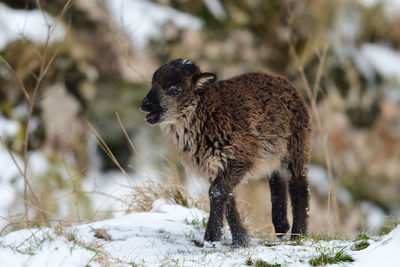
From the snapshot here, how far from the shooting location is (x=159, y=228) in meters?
5.11

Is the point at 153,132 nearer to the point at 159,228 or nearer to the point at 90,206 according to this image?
the point at 90,206

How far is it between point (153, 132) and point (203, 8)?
3.58 metres

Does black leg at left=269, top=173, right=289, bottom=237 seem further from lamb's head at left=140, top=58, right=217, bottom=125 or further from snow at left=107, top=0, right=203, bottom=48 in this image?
snow at left=107, top=0, right=203, bottom=48

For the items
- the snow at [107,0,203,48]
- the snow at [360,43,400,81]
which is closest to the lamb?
the snow at [107,0,203,48]

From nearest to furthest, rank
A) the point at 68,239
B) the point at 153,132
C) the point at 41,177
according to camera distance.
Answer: the point at 68,239 < the point at 41,177 < the point at 153,132

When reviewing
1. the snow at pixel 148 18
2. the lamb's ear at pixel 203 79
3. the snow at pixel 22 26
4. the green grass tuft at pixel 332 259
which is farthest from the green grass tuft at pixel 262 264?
the snow at pixel 148 18

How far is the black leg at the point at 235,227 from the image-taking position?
15.7 feet

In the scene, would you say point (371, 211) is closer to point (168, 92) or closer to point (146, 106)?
point (168, 92)

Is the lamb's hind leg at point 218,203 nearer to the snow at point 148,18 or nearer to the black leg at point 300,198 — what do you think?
the black leg at point 300,198

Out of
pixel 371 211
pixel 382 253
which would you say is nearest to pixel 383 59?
pixel 371 211

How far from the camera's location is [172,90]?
4.93 metres

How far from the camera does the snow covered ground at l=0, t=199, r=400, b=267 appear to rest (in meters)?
3.46

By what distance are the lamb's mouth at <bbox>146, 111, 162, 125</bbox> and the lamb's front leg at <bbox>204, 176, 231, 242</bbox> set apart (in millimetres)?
940

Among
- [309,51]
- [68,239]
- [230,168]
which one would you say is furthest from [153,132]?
[68,239]
